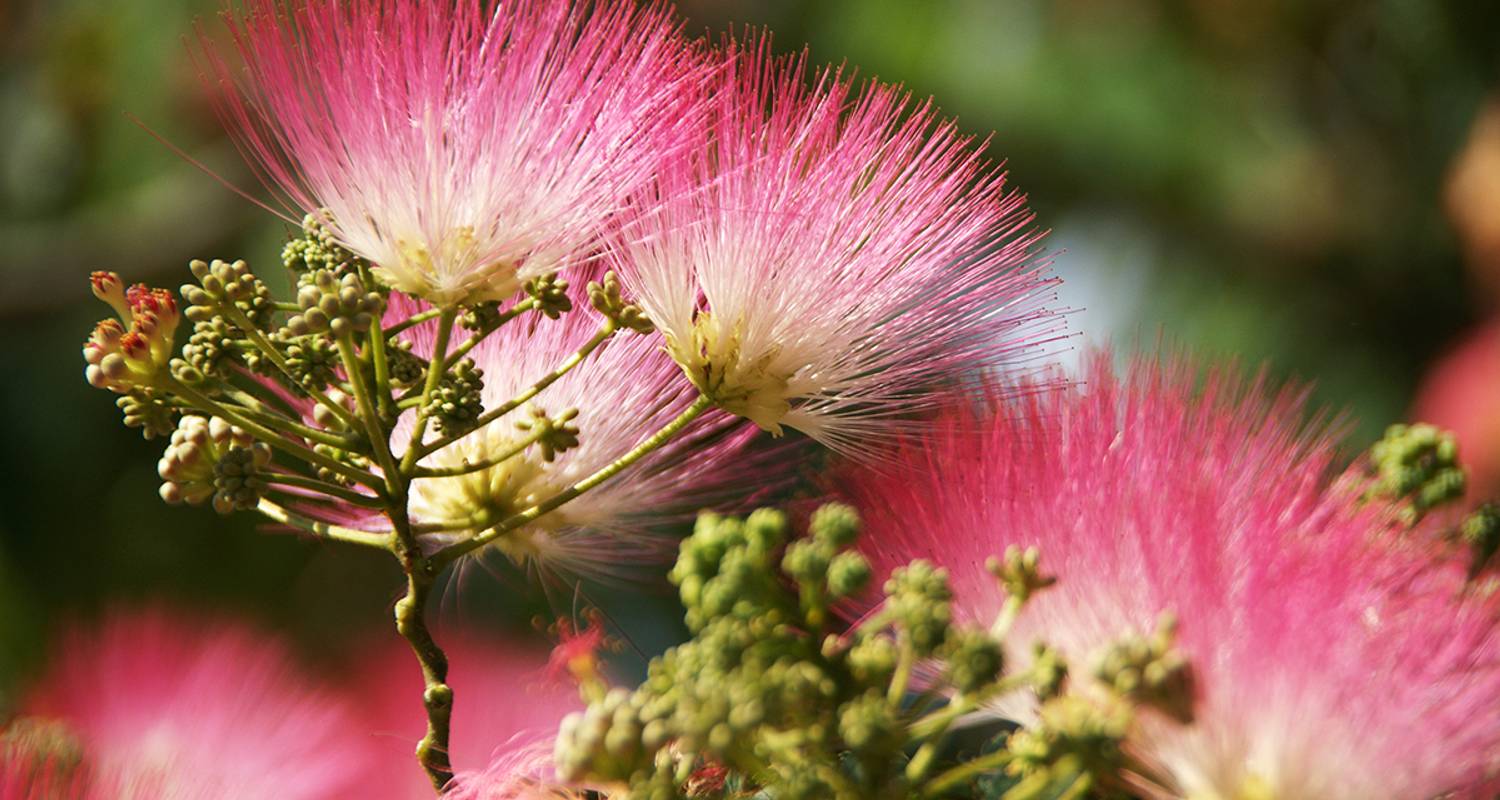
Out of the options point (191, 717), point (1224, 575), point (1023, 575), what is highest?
point (1224, 575)

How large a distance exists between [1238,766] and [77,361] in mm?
5633

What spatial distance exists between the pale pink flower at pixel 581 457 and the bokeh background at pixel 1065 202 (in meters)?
3.20

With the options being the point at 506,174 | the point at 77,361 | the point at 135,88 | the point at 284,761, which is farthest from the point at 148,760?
the point at 135,88

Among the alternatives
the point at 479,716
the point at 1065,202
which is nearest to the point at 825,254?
the point at 479,716

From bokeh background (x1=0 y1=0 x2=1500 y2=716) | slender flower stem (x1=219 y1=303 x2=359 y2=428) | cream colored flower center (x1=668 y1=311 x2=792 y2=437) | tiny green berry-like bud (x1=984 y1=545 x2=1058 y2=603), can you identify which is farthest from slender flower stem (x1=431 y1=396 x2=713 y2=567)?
bokeh background (x1=0 y1=0 x2=1500 y2=716)

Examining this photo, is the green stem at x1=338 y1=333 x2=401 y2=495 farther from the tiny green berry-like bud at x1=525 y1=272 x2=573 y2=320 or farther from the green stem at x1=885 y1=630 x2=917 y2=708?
the green stem at x1=885 y1=630 x2=917 y2=708

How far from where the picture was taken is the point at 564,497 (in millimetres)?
1459

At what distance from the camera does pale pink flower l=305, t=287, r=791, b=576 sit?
162 cm

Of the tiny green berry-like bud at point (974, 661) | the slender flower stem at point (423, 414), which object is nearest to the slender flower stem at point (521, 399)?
the slender flower stem at point (423, 414)

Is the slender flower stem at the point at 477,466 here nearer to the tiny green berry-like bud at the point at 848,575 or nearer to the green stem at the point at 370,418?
the green stem at the point at 370,418

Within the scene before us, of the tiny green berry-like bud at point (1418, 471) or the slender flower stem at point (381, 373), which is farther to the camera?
the tiny green berry-like bud at point (1418, 471)

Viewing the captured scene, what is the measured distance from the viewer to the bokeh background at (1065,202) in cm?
606

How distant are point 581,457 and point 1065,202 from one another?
19.9 ft

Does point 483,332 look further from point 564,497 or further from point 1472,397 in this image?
point 1472,397
